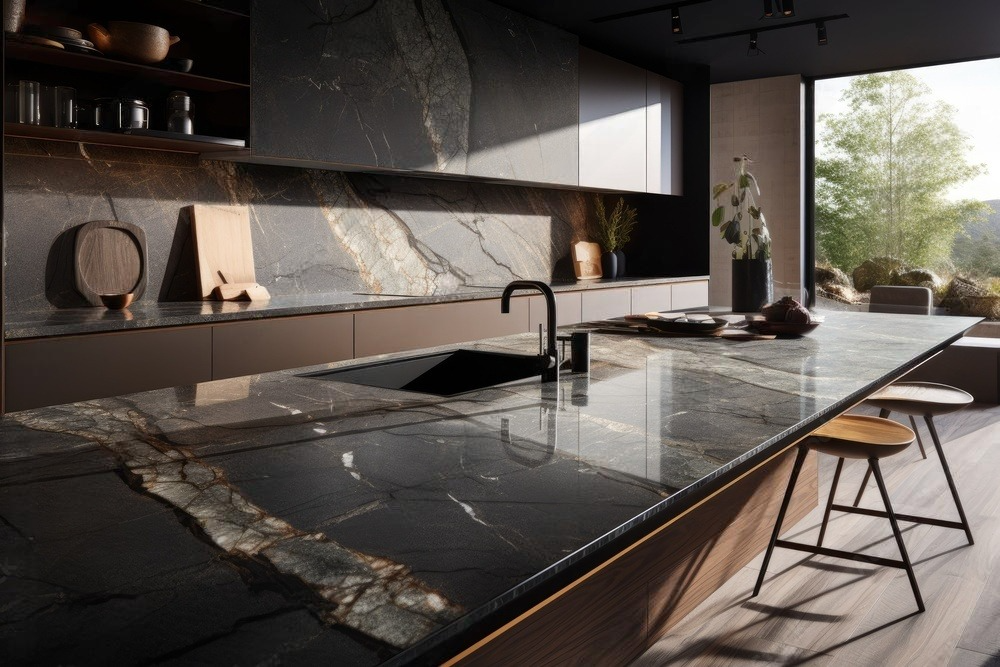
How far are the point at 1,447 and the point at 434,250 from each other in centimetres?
358

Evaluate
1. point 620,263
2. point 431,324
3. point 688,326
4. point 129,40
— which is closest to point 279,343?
point 431,324

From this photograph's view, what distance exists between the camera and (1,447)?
45.5 inches

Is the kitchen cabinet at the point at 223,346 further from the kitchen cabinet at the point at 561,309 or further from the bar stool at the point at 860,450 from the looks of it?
the bar stool at the point at 860,450

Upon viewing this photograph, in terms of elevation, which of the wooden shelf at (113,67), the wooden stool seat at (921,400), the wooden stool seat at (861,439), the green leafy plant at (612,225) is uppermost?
the wooden shelf at (113,67)

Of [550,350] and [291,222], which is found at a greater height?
[291,222]

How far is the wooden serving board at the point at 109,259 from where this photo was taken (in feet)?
10.0

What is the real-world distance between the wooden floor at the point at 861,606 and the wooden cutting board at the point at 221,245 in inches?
93.5

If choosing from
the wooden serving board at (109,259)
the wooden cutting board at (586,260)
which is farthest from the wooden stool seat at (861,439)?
the wooden cutting board at (586,260)

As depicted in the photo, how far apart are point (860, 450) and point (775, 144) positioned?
16.7 feet

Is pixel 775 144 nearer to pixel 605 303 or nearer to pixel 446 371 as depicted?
pixel 605 303


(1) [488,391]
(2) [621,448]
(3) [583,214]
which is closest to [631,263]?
(3) [583,214]

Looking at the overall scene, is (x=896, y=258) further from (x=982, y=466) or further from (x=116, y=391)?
(x=116, y=391)

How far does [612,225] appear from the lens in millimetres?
6055

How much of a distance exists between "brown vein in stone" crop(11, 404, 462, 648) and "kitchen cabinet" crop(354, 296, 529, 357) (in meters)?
2.05
